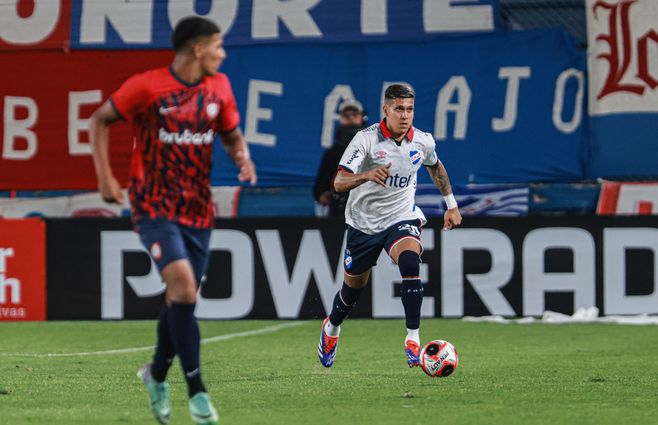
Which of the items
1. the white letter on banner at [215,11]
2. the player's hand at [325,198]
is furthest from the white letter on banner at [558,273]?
the white letter on banner at [215,11]

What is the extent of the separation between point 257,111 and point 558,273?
163 inches

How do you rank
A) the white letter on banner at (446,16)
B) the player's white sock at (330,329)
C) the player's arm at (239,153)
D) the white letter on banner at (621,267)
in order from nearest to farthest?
the player's arm at (239,153) → the player's white sock at (330,329) → the white letter on banner at (621,267) → the white letter on banner at (446,16)

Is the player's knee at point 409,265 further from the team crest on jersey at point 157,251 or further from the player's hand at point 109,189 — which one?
the player's hand at point 109,189

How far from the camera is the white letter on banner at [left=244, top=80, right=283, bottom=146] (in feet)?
53.7

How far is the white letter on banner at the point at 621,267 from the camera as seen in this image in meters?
14.6

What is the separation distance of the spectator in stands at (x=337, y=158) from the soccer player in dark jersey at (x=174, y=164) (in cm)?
729

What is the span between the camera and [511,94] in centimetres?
1612

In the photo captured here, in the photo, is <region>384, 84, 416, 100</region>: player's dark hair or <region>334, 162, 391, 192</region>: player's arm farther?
<region>384, 84, 416, 100</region>: player's dark hair

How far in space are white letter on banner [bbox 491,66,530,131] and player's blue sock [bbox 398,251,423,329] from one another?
22.6 ft

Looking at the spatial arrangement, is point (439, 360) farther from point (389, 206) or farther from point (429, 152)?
point (429, 152)

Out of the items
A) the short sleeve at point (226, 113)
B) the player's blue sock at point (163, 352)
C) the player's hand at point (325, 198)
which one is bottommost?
the player's blue sock at point (163, 352)

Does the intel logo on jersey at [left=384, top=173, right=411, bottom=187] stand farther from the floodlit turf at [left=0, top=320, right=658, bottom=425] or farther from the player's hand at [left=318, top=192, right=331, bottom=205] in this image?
the player's hand at [left=318, top=192, right=331, bottom=205]

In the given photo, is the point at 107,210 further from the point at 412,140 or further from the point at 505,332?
the point at 412,140

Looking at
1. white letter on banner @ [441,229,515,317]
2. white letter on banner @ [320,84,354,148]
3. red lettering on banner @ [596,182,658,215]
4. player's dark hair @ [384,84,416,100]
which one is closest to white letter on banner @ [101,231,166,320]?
white letter on banner @ [320,84,354,148]
